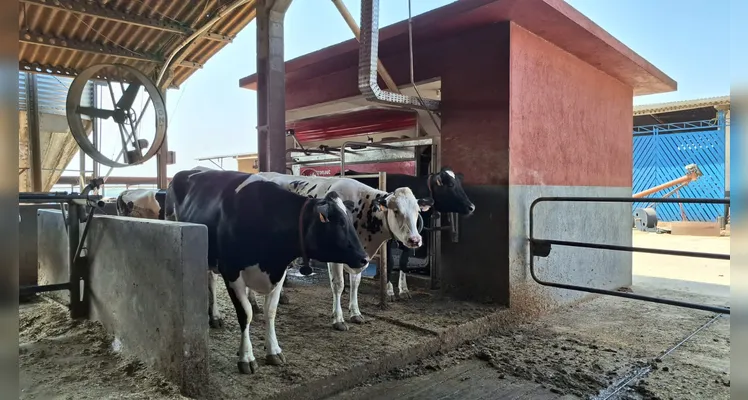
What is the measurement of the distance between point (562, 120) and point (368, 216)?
271 cm

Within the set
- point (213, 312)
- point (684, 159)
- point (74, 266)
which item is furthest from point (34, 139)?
point (684, 159)

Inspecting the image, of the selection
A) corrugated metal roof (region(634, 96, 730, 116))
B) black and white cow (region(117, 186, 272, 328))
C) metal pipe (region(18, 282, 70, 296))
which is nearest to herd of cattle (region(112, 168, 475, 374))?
metal pipe (region(18, 282, 70, 296))

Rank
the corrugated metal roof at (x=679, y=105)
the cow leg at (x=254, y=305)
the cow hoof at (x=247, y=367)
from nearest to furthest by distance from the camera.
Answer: the cow hoof at (x=247, y=367)
the cow leg at (x=254, y=305)
the corrugated metal roof at (x=679, y=105)

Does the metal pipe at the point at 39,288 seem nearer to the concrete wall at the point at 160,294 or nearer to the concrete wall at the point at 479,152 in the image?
the concrete wall at the point at 160,294

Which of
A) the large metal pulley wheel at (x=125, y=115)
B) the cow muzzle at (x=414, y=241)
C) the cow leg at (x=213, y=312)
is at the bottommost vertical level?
the cow leg at (x=213, y=312)

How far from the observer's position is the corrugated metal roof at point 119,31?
20.7 ft

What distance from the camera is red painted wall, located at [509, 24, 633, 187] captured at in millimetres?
4914

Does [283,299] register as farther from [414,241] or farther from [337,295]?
[414,241]

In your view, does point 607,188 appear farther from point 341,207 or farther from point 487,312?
point 341,207

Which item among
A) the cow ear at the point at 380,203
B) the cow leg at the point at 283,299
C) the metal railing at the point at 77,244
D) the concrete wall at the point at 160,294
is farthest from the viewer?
the cow leg at the point at 283,299

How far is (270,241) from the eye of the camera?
3309mm

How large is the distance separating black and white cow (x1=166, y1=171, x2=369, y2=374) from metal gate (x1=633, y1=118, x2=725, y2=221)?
717 inches

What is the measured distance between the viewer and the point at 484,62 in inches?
198

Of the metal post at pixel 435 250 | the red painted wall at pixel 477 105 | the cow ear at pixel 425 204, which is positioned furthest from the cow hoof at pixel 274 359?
the red painted wall at pixel 477 105
